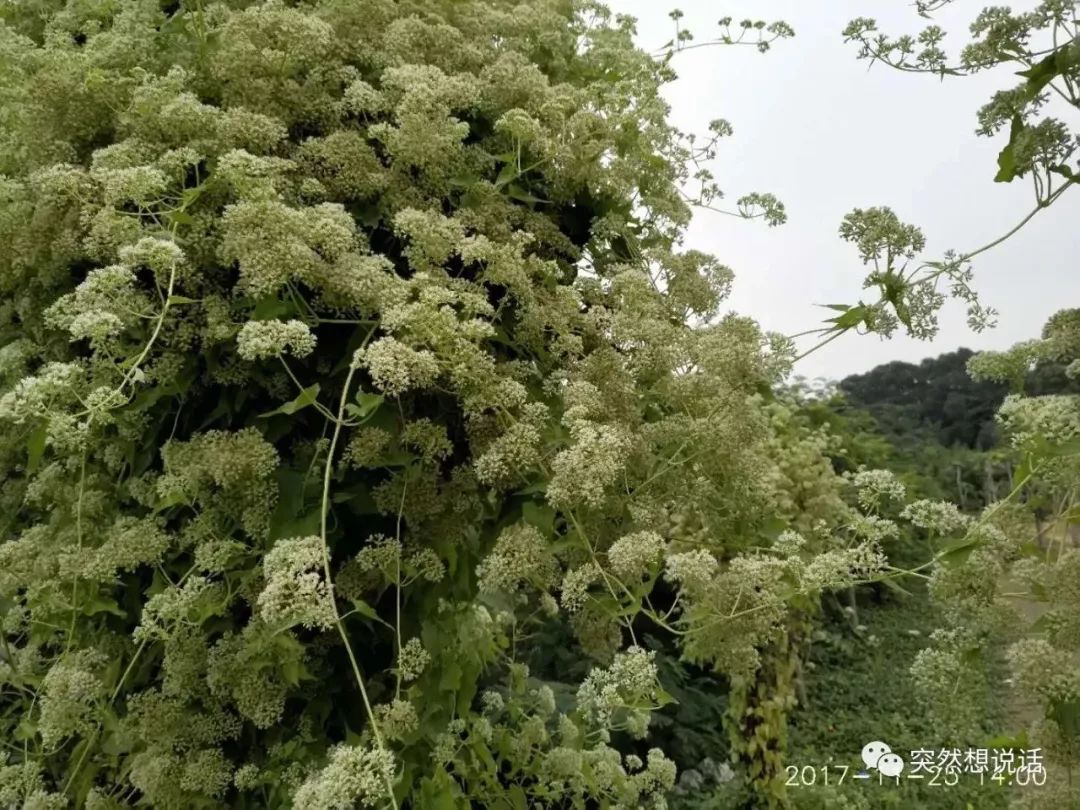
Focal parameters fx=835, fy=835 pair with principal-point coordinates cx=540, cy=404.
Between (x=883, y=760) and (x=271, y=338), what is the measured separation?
236 centimetres

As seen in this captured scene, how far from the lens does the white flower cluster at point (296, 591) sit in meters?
0.62

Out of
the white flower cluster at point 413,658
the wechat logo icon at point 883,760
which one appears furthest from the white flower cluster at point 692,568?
the wechat logo icon at point 883,760

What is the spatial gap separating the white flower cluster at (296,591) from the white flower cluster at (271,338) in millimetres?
157

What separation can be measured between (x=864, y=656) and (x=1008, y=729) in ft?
4.64

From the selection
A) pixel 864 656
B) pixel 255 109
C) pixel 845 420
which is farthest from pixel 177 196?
pixel 845 420

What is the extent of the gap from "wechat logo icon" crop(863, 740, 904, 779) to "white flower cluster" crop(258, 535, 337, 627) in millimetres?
2092

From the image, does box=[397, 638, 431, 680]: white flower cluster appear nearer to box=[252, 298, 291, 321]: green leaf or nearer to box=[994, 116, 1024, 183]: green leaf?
box=[252, 298, 291, 321]: green leaf

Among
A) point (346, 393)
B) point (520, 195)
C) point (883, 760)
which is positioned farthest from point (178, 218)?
point (883, 760)

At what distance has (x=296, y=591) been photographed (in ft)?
2.08

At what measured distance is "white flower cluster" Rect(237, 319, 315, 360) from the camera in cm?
68

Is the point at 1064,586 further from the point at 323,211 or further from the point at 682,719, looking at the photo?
the point at 682,719

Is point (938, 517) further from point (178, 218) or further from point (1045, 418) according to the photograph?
point (178, 218)

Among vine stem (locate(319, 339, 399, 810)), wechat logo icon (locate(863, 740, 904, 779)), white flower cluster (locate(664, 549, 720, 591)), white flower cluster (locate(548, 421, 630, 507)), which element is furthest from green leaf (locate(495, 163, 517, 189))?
wechat logo icon (locate(863, 740, 904, 779))

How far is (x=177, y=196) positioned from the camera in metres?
0.89
